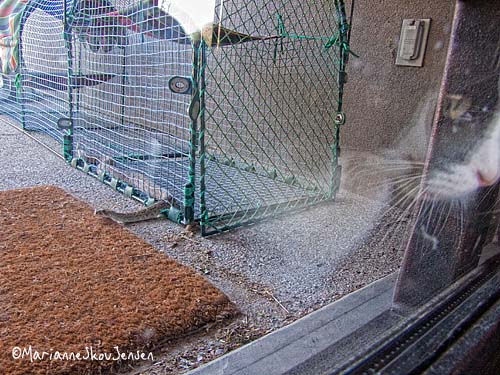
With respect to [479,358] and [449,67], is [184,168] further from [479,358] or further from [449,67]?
[479,358]

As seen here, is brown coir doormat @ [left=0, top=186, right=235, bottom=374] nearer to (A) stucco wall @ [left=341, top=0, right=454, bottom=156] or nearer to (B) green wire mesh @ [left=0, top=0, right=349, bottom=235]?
(B) green wire mesh @ [left=0, top=0, right=349, bottom=235]

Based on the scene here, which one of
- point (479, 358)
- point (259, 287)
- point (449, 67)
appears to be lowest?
point (259, 287)

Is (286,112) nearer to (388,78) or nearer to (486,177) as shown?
(388,78)

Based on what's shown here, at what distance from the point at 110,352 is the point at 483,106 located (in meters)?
1.06

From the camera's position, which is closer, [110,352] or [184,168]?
[110,352]

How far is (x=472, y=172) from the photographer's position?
37.8 inches

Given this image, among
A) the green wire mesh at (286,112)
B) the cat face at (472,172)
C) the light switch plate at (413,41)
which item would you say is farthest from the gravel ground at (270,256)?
the light switch plate at (413,41)

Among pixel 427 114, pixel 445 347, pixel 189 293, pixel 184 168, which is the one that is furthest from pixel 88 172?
pixel 445 347

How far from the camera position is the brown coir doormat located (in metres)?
1.02

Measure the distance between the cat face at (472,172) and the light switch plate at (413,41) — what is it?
1248mm

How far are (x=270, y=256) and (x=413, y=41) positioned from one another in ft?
4.29

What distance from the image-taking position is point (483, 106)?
3.05 ft

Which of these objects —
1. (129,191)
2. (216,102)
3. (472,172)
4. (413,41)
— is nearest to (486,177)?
(472,172)

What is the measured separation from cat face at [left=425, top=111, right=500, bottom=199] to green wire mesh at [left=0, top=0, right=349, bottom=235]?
1.00 meters
